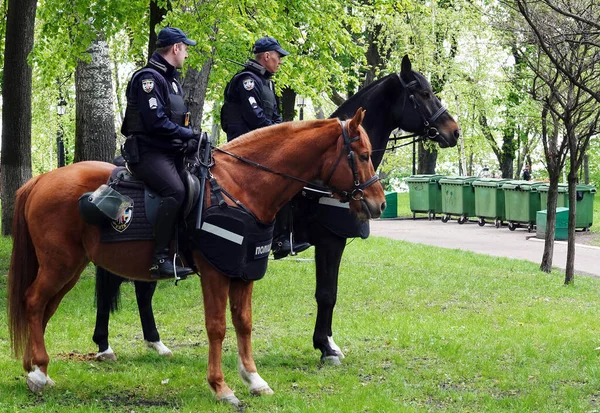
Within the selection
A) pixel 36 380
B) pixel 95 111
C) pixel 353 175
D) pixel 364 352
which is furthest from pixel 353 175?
pixel 95 111

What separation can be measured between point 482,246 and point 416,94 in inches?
566

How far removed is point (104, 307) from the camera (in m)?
9.05

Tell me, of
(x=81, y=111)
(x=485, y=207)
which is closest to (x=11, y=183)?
(x=81, y=111)

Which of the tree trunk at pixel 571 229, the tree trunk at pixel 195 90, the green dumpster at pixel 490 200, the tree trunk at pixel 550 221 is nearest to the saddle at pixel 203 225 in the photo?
the tree trunk at pixel 195 90

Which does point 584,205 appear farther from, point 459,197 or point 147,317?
point 147,317

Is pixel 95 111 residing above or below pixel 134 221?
above

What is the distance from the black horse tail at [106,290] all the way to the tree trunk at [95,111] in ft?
21.3

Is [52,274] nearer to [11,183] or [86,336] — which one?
[86,336]

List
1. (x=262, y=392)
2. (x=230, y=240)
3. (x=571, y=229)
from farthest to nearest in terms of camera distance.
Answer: (x=571, y=229) < (x=262, y=392) < (x=230, y=240)

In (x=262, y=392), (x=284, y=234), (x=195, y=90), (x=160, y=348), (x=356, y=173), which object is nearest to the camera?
(x=356, y=173)

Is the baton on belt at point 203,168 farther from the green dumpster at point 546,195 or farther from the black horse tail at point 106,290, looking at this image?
the green dumpster at point 546,195

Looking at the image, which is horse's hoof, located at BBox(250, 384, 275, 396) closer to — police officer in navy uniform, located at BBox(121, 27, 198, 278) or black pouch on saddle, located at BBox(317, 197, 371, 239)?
police officer in navy uniform, located at BBox(121, 27, 198, 278)

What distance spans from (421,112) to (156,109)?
3.19 metres

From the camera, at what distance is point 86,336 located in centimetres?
1012
